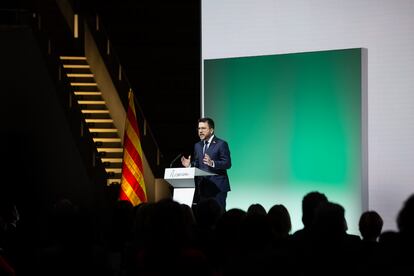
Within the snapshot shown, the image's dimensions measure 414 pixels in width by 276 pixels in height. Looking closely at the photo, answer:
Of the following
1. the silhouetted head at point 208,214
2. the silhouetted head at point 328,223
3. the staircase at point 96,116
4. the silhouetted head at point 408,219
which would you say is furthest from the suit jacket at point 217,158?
the staircase at point 96,116

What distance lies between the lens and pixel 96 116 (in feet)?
50.8

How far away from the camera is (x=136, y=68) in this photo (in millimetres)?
15820

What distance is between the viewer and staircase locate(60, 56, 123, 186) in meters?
14.9

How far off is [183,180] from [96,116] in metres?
7.84

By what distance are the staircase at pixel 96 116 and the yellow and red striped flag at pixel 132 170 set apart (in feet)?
11.3

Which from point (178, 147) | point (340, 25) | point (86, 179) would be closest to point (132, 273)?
point (340, 25)

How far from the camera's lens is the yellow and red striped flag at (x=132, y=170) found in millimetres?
10594

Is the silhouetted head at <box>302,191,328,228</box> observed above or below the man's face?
below

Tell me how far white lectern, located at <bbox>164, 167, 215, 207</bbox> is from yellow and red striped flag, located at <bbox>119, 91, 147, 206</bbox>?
246 cm

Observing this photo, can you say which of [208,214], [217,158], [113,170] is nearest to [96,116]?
[113,170]

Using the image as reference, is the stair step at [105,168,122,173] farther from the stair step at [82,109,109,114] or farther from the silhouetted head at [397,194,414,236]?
the silhouetted head at [397,194,414,236]

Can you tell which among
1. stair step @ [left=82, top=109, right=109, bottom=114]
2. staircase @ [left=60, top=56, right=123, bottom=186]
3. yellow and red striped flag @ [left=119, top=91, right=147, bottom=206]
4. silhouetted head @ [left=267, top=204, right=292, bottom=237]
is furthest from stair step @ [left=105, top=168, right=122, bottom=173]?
silhouetted head @ [left=267, top=204, right=292, bottom=237]

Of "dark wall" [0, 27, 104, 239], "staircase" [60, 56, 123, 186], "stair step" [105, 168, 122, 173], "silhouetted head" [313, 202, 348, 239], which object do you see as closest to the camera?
"silhouetted head" [313, 202, 348, 239]

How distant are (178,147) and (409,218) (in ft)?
42.0
